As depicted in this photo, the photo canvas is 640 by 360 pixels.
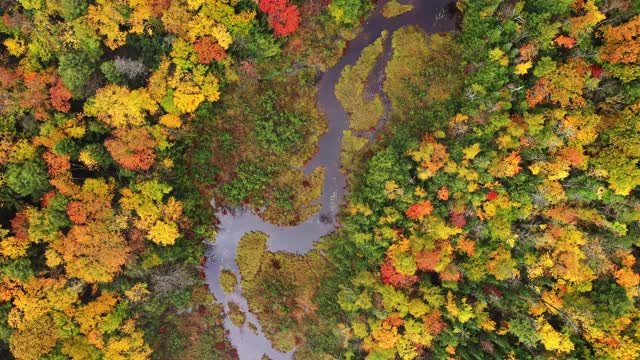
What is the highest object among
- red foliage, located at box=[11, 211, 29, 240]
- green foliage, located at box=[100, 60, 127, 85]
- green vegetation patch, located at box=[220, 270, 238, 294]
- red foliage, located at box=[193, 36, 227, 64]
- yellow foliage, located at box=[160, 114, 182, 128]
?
green foliage, located at box=[100, 60, 127, 85]

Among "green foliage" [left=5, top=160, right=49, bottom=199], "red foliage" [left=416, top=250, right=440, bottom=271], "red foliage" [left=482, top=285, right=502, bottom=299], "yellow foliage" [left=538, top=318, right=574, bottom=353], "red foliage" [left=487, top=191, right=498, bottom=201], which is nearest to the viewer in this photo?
"green foliage" [left=5, top=160, right=49, bottom=199]

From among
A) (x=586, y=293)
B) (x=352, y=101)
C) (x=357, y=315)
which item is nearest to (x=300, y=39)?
(x=352, y=101)

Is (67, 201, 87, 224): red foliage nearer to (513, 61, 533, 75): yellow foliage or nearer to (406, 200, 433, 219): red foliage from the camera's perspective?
(406, 200, 433, 219): red foliage

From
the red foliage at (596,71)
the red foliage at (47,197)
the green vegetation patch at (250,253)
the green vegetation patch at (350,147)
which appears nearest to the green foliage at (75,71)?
the red foliage at (47,197)

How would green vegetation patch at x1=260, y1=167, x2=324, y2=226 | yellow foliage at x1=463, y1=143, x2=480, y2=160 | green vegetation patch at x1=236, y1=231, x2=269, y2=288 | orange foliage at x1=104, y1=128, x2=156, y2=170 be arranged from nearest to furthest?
orange foliage at x1=104, y1=128, x2=156, y2=170 < yellow foliage at x1=463, y1=143, x2=480, y2=160 < green vegetation patch at x1=260, y1=167, x2=324, y2=226 < green vegetation patch at x1=236, y1=231, x2=269, y2=288

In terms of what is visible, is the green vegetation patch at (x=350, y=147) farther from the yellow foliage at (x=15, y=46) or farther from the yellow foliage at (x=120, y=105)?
the yellow foliage at (x=15, y=46)

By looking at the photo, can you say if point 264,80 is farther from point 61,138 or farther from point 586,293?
point 586,293

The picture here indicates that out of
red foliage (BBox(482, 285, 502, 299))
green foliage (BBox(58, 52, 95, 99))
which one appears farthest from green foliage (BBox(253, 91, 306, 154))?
red foliage (BBox(482, 285, 502, 299))
